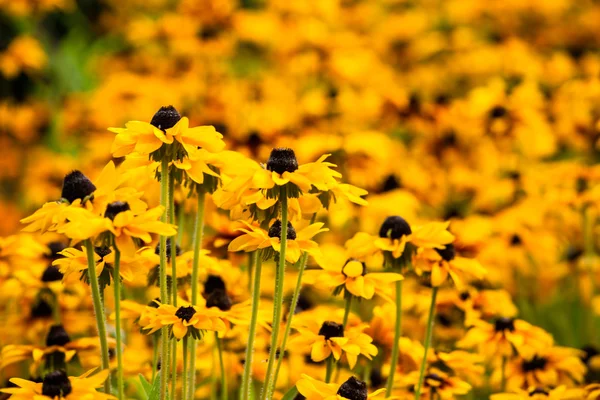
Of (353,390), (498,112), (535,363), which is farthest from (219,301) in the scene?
(498,112)

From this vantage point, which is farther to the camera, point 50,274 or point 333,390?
point 50,274

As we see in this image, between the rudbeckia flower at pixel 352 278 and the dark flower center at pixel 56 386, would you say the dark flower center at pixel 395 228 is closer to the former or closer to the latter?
the rudbeckia flower at pixel 352 278

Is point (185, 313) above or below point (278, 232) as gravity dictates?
below

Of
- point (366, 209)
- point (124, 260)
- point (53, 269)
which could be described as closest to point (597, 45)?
point (366, 209)

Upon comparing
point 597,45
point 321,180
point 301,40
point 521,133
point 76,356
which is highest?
point 597,45

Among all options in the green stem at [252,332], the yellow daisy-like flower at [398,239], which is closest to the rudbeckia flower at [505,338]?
the yellow daisy-like flower at [398,239]

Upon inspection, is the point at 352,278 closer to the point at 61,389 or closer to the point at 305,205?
the point at 305,205

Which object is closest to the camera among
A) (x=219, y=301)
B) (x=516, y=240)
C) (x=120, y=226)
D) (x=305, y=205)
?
(x=120, y=226)

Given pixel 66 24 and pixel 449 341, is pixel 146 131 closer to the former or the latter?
pixel 449 341
